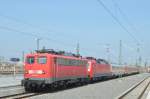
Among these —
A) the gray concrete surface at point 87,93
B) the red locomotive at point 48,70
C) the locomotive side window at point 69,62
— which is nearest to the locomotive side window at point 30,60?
the red locomotive at point 48,70

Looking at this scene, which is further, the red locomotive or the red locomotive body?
the red locomotive

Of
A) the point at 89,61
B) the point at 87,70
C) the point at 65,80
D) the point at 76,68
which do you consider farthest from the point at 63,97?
the point at 89,61

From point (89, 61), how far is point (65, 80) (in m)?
14.8

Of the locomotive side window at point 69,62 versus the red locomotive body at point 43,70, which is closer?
the red locomotive body at point 43,70

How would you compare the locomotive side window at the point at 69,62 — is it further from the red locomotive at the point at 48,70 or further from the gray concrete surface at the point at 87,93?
the gray concrete surface at the point at 87,93

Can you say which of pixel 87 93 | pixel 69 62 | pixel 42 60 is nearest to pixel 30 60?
pixel 42 60

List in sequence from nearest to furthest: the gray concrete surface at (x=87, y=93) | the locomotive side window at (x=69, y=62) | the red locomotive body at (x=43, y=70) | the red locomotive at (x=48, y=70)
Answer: the gray concrete surface at (x=87, y=93), the red locomotive body at (x=43, y=70), the red locomotive at (x=48, y=70), the locomotive side window at (x=69, y=62)

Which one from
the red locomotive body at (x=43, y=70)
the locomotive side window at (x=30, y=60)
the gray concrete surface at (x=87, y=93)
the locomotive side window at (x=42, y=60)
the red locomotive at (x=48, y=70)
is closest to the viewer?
the gray concrete surface at (x=87, y=93)

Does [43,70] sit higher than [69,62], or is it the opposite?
[69,62]

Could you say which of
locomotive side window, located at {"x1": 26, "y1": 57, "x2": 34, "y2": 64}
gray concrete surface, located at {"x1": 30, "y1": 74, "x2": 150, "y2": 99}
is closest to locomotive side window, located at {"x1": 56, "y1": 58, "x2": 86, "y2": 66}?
locomotive side window, located at {"x1": 26, "y1": 57, "x2": 34, "y2": 64}

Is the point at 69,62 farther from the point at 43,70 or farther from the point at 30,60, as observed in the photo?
the point at 43,70

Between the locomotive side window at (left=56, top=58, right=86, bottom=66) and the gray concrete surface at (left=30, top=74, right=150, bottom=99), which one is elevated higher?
the locomotive side window at (left=56, top=58, right=86, bottom=66)

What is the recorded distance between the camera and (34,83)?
28.4m

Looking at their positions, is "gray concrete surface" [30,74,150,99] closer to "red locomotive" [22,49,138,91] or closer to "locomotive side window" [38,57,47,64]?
"red locomotive" [22,49,138,91]
